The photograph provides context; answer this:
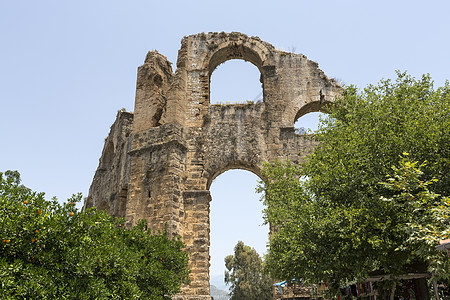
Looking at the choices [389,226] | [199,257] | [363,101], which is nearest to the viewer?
[389,226]

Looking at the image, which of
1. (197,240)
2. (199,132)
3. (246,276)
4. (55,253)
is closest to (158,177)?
(199,132)

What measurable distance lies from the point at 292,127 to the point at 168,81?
626 centimetres

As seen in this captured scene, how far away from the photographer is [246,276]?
38719 millimetres

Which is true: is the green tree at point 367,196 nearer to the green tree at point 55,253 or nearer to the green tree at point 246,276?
the green tree at point 55,253

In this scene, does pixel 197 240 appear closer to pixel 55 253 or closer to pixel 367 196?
pixel 367 196

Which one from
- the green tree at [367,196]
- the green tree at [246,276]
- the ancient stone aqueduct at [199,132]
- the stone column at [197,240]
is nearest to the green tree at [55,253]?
the green tree at [367,196]

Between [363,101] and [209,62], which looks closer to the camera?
[363,101]

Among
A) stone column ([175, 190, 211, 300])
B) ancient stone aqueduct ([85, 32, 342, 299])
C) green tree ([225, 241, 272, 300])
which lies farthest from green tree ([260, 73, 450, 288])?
green tree ([225, 241, 272, 300])

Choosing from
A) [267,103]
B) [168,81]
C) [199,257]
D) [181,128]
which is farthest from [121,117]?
[199,257]

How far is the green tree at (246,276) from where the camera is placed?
121 feet

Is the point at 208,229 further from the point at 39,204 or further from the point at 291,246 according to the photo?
the point at 39,204

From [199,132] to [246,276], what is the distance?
90.9 feet

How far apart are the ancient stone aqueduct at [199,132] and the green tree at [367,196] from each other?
4.36 m

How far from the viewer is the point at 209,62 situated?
52.8 feet
